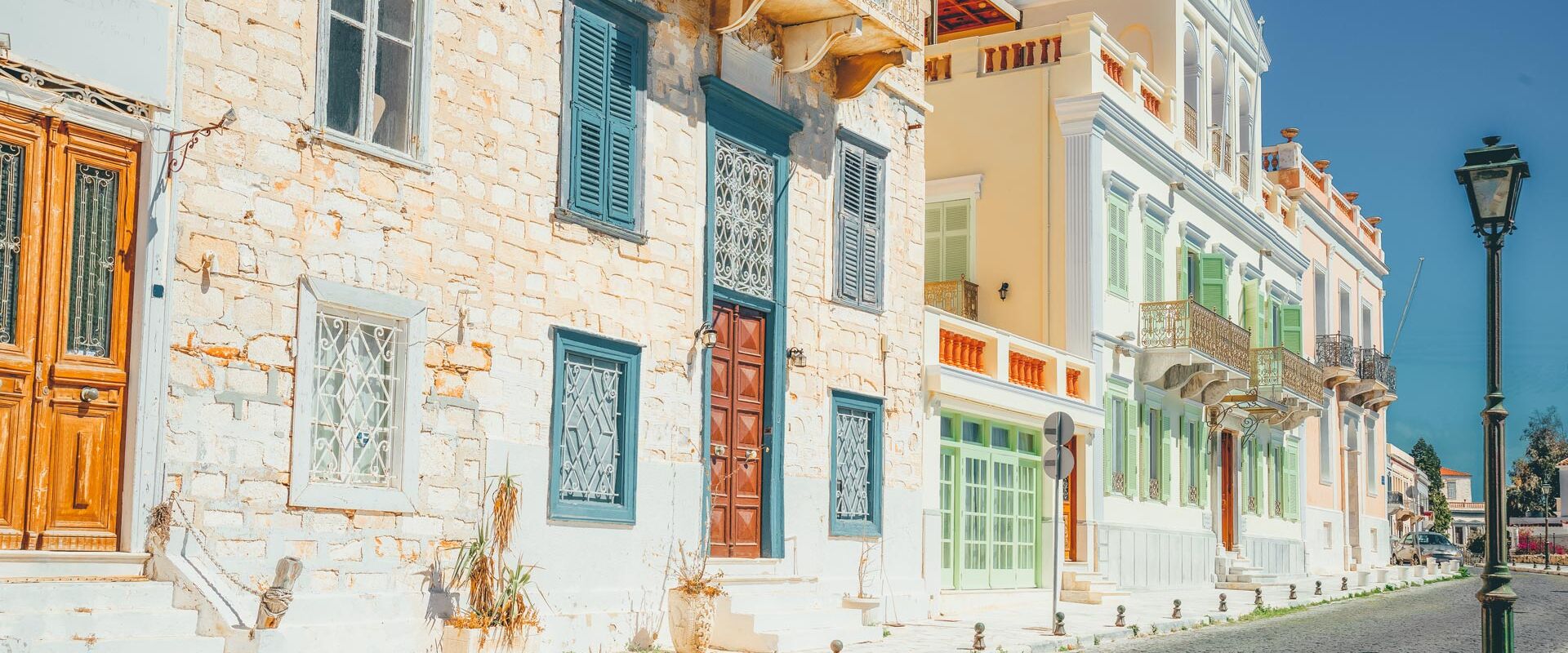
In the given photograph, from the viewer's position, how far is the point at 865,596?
17312 mm

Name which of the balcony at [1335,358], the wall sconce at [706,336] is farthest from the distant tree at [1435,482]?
the wall sconce at [706,336]

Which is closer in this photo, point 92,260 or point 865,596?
point 92,260

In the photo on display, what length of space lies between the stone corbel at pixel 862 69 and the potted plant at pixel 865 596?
190 inches

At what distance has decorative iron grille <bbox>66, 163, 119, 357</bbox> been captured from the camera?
9.73m

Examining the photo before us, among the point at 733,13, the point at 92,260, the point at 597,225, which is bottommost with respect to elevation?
the point at 92,260

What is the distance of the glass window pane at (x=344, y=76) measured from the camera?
11.5m

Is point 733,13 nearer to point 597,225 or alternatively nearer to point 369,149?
point 597,225

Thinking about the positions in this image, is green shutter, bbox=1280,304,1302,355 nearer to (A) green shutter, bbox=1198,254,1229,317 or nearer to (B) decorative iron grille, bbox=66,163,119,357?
(A) green shutter, bbox=1198,254,1229,317

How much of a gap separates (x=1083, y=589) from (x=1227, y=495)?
32.5 feet

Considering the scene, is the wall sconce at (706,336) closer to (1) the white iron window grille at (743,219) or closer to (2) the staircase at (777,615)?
(1) the white iron window grille at (743,219)

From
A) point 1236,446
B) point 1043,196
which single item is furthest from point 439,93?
point 1236,446

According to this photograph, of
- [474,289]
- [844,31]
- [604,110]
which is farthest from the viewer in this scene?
[844,31]

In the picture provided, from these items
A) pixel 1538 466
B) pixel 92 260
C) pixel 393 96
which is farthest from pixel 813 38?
pixel 1538 466

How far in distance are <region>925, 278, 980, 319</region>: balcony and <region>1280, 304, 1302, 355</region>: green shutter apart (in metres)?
12.6
